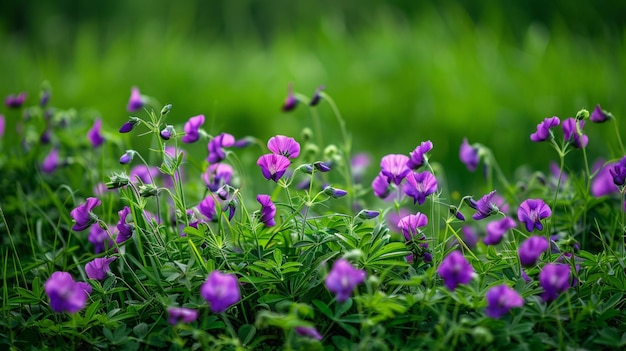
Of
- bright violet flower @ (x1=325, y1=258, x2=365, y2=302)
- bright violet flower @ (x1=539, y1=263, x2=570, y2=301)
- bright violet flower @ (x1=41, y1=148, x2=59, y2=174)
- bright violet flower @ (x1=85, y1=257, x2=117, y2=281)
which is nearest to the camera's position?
bright violet flower @ (x1=325, y1=258, x2=365, y2=302)

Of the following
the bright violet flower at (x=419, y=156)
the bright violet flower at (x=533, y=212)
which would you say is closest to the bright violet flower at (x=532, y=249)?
the bright violet flower at (x=533, y=212)

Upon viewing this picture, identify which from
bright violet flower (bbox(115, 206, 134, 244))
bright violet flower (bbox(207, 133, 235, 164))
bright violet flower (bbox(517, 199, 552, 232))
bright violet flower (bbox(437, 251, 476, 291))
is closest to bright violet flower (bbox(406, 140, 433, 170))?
bright violet flower (bbox(517, 199, 552, 232))

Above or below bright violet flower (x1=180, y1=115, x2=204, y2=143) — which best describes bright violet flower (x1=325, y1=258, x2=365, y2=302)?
below

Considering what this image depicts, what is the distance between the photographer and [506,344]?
4.65 feet

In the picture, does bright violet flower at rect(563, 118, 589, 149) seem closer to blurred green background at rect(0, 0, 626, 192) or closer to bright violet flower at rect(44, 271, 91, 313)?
bright violet flower at rect(44, 271, 91, 313)

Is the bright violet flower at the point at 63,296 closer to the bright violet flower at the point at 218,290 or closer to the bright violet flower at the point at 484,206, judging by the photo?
the bright violet flower at the point at 218,290

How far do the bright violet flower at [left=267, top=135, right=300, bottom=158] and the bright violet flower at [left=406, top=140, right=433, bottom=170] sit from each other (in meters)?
0.29

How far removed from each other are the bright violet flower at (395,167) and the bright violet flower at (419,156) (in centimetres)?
1

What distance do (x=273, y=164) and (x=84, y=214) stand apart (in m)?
0.49

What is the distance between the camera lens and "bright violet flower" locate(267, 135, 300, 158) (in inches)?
64.6

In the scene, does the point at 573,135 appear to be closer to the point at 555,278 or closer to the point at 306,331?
the point at 555,278

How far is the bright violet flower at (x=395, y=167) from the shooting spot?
1.69 metres

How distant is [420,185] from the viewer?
165cm

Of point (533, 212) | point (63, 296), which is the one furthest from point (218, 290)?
point (533, 212)
